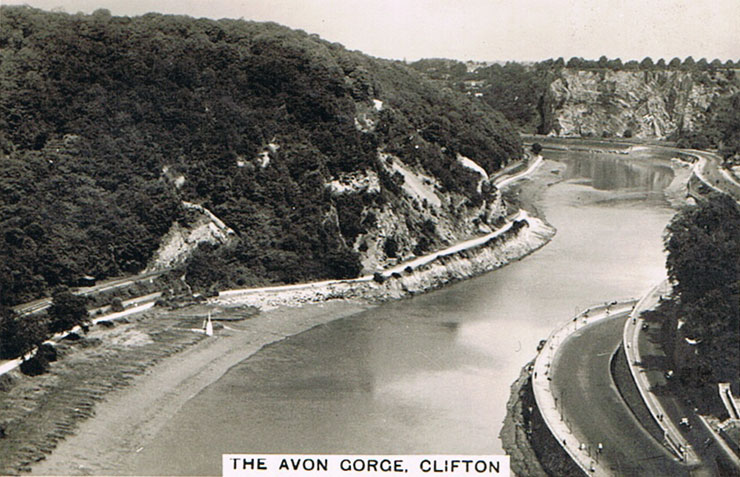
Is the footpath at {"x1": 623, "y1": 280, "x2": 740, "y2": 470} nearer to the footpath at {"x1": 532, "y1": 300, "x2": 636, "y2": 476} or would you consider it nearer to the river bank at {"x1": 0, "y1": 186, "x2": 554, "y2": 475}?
the footpath at {"x1": 532, "y1": 300, "x2": 636, "y2": 476}

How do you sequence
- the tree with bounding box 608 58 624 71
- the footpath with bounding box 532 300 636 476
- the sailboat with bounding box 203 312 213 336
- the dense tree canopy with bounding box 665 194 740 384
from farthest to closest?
the tree with bounding box 608 58 624 71
the sailboat with bounding box 203 312 213 336
the dense tree canopy with bounding box 665 194 740 384
the footpath with bounding box 532 300 636 476

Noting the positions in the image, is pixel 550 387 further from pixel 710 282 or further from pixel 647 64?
pixel 647 64

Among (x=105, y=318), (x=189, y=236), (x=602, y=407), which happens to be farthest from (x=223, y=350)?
(x=602, y=407)

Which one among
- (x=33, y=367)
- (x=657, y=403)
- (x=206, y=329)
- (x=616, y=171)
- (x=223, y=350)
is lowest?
(x=223, y=350)

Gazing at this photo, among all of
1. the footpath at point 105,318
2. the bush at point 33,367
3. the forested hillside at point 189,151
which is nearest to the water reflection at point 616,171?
the forested hillside at point 189,151

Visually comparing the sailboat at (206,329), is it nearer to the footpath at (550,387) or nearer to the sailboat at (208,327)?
the sailboat at (208,327)

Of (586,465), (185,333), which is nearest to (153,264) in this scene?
(185,333)

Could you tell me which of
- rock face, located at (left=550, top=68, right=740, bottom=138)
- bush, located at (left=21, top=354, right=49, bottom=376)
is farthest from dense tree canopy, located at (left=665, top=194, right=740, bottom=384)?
rock face, located at (left=550, top=68, right=740, bottom=138)
